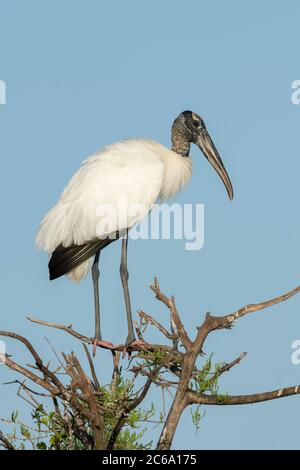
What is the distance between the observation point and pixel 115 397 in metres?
7.91

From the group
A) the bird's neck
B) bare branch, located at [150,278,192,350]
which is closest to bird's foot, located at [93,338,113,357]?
bare branch, located at [150,278,192,350]

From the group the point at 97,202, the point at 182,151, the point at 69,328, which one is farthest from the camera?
the point at 182,151

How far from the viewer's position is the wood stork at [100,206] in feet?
33.2

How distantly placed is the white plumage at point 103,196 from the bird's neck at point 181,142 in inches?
38.4

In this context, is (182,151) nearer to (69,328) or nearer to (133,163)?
(133,163)

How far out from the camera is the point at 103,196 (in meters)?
10.5

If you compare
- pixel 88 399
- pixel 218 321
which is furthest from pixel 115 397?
pixel 218 321

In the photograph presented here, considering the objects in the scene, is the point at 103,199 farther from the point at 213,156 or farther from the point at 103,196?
the point at 213,156

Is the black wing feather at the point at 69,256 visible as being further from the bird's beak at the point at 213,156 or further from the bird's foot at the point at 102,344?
the bird's beak at the point at 213,156

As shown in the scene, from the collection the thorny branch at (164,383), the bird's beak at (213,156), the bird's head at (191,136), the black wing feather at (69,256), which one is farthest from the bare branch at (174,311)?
the bird's head at (191,136)

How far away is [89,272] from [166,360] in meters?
3.00

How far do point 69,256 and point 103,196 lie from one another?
0.74 metres

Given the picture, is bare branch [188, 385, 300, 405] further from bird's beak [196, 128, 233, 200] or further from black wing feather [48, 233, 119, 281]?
bird's beak [196, 128, 233, 200]

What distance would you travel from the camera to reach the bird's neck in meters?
11.9
